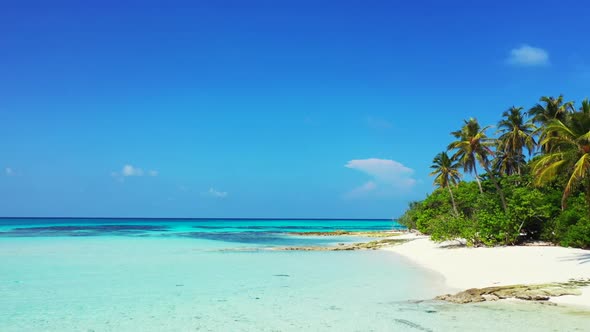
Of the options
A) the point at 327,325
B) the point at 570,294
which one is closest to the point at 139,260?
the point at 327,325

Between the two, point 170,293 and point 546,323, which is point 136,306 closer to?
point 170,293

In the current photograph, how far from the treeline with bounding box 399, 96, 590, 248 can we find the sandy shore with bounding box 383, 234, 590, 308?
1337mm

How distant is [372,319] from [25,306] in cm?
984

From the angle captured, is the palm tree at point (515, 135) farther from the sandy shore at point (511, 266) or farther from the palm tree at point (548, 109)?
the sandy shore at point (511, 266)

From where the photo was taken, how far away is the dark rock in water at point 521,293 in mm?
12211

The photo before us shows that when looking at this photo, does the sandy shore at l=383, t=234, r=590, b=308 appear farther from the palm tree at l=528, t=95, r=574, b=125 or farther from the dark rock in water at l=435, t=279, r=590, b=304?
the palm tree at l=528, t=95, r=574, b=125

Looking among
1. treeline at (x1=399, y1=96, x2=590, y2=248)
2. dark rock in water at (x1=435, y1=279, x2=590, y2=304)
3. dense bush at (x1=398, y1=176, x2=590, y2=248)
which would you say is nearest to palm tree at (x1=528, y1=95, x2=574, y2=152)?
treeline at (x1=399, y1=96, x2=590, y2=248)

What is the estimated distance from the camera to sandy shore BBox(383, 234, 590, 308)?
14.9 meters

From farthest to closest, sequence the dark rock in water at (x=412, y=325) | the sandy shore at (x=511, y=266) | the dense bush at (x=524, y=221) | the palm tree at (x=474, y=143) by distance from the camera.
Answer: the palm tree at (x=474, y=143) < the dense bush at (x=524, y=221) < the sandy shore at (x=511, y=266) < the dark rock in water at (x=412, y=325)

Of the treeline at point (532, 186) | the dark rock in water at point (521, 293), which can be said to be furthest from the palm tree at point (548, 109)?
the dark rock in water at point (521, 293)

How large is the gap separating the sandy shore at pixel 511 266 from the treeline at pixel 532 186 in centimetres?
134

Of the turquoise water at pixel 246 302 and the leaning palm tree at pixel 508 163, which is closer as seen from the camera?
the turquoise water at pixel 246 302

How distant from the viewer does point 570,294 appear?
1209 cm

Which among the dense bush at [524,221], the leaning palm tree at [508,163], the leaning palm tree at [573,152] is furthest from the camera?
the leaning palm tree at [508,163]
